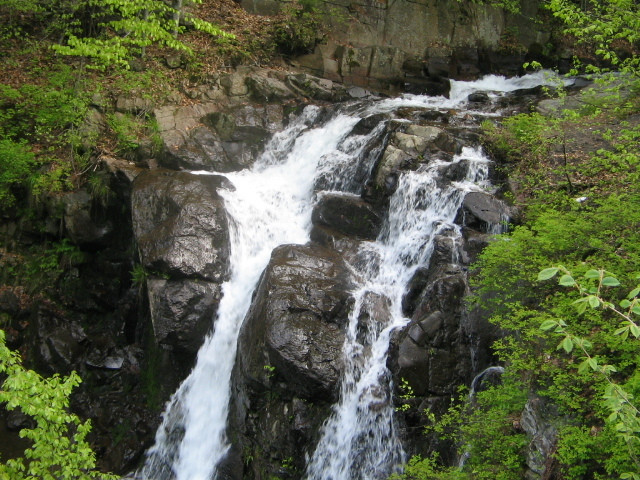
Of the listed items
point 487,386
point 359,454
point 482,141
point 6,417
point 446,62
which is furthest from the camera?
point 446,62

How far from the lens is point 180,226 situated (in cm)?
915

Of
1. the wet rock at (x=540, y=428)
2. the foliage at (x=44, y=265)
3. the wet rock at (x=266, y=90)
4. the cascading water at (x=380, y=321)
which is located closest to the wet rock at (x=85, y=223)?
the foliage at (x=44, y=265)


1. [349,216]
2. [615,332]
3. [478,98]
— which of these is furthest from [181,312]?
[478,98]

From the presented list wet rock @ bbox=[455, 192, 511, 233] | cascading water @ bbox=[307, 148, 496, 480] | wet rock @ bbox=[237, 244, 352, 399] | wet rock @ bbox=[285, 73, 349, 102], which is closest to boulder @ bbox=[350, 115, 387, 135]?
cascading water @ bbox=[307, 148, 496, 480]

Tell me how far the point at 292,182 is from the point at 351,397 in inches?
232

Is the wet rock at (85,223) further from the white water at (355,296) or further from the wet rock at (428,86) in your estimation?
the wet rock at (428,86)

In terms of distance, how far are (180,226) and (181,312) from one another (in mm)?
1652

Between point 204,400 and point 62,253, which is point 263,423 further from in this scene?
point 62,253

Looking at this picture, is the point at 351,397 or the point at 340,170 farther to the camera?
the point at 340,170

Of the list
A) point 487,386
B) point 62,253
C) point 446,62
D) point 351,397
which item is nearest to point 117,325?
point 62,253

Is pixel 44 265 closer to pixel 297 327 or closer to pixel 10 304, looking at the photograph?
pixel 10 304

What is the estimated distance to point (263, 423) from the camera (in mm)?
7109

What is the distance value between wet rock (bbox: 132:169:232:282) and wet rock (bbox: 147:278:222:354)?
272 millimetres

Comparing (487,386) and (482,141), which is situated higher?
(482,141)
